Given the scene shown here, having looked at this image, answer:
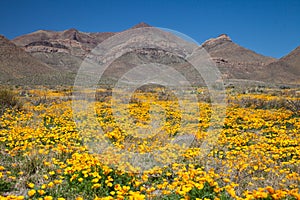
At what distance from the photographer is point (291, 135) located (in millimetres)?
9273

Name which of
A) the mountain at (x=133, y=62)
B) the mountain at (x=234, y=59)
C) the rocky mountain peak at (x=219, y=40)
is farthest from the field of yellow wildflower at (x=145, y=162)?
the rocky mountain peak at (x=219, y=40)

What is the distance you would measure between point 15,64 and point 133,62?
8073cm

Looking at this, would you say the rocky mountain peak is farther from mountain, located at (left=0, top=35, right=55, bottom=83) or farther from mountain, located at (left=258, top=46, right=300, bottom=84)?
mountain, located at (left=0, top=35, right=55, bottom=83)

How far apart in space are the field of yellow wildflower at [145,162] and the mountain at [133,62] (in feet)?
148

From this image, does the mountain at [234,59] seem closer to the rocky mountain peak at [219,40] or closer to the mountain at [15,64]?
the rocky mountain peak at [219,40]

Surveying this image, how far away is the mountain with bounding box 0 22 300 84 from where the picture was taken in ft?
223

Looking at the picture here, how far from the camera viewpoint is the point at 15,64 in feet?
226

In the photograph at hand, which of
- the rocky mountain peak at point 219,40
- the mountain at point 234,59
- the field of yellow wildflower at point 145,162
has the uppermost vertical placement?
the rocky mountain peak at point 219,40

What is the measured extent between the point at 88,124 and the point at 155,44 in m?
158

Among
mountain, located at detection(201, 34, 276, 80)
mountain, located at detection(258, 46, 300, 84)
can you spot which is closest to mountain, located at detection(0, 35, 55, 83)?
mountain, located at detection(201, 34, 276, 80)

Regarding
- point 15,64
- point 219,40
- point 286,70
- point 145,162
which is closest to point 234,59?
point 286,70

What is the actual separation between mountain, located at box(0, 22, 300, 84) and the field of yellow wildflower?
4515 centimetres

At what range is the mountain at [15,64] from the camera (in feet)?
205

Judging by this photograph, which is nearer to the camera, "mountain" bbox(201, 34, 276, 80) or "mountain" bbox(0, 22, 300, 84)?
"mountain" bbox(0, 22, 300, 84)
